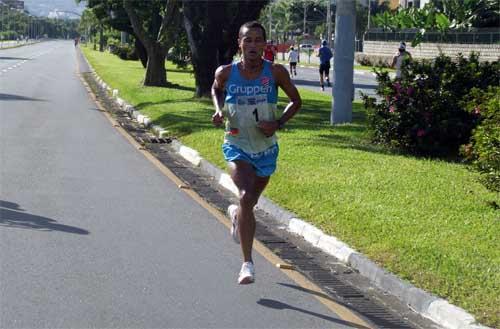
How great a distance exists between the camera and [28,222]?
9.14m

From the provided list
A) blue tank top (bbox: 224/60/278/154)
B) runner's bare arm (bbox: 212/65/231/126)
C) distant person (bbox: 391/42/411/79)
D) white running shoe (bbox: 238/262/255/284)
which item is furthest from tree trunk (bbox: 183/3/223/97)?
white running shoe (bbox: 238/262/255/284)

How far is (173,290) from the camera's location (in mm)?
6789

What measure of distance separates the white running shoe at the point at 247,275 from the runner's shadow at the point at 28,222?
2.33 meters

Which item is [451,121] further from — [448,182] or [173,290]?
[173,290]

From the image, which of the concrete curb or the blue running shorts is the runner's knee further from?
the concrete curb

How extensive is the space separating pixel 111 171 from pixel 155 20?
95.8 feet

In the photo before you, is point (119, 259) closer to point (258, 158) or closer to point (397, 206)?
point (258, 158)

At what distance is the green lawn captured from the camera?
273 inches

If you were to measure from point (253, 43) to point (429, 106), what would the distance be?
7.59 m

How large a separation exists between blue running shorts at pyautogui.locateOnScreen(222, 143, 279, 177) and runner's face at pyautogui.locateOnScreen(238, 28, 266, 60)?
2.37 feet

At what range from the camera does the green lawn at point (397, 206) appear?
6.95 meters

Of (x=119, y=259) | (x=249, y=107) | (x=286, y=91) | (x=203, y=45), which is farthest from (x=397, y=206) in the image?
(x=203, y=45)

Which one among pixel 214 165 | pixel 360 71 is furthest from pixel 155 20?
pixel 214 165

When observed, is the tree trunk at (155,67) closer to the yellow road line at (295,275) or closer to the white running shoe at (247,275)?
the yellow road line at (295,275)
